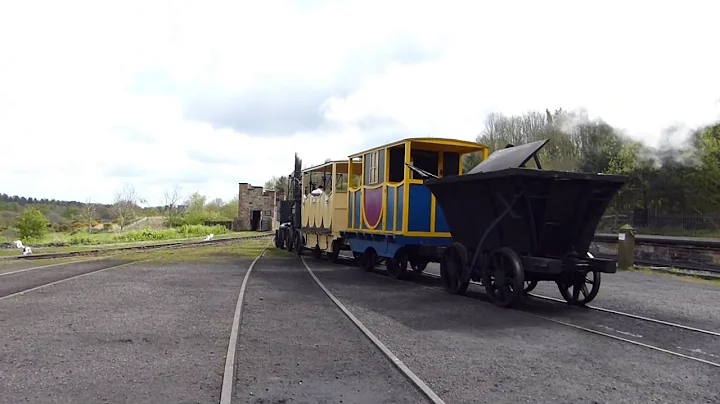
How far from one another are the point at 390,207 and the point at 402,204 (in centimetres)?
64

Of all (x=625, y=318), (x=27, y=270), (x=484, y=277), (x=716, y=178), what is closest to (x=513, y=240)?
(x=484, y=277)

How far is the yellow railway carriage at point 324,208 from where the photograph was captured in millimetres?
16734

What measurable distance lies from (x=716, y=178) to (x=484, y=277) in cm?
2668

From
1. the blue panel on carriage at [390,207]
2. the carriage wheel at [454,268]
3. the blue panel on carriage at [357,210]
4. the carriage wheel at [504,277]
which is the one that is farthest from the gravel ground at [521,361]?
the blue panel on carriage at [357,210]

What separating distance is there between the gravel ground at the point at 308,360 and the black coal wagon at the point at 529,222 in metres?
2.69

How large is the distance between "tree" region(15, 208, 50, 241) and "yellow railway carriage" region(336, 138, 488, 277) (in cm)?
2696

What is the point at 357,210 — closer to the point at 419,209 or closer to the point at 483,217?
the point at 419,209

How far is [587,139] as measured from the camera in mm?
35750

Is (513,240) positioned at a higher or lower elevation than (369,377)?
higher

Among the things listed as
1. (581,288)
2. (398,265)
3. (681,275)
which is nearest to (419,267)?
(398,265)

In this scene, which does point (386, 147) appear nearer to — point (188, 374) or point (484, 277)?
point (484, 277)

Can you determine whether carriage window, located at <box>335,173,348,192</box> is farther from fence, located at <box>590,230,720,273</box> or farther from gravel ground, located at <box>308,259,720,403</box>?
fence, located at <box>590,230,720,273</box>

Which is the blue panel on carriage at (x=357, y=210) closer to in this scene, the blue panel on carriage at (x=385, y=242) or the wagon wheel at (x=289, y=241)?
the blue panel on carriage at (x=385, y=242)

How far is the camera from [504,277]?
29.6ft
